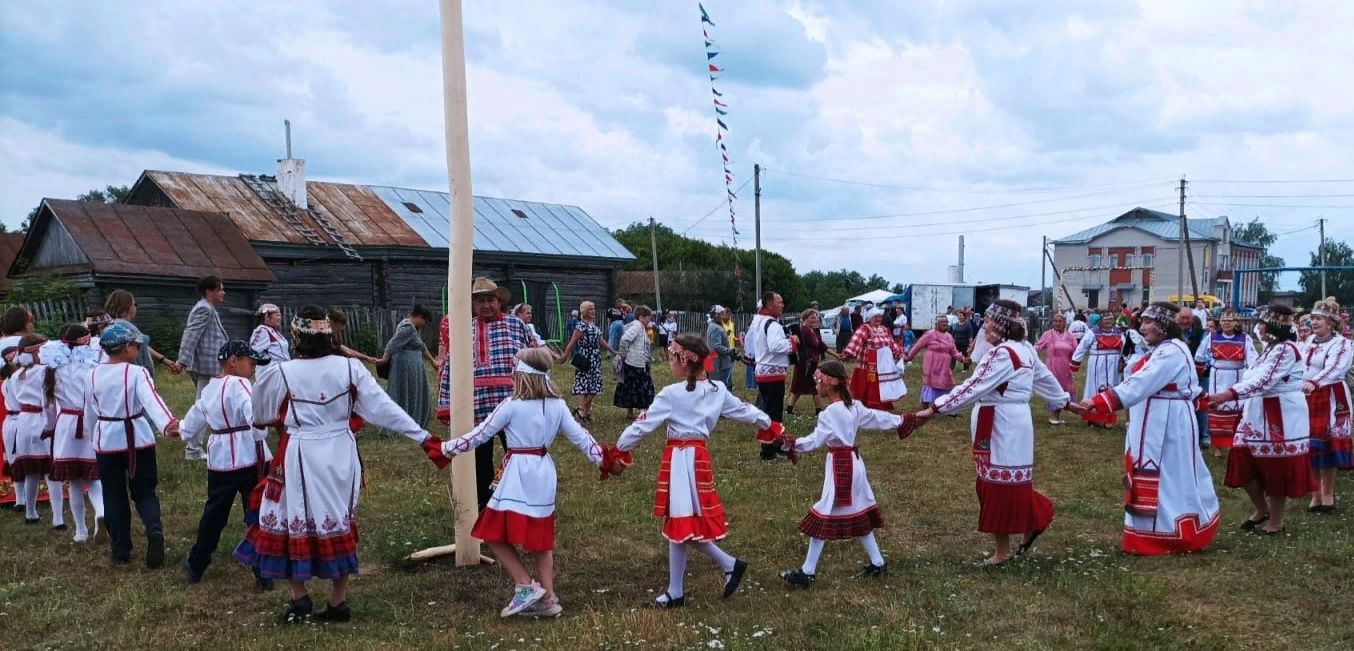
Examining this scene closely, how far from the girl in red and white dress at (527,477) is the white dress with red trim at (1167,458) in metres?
3.92

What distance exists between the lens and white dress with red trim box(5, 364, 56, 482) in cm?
859

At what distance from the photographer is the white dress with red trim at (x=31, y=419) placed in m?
8.59

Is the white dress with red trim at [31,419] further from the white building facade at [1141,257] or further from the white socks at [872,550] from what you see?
the white building facade at [1141,257]

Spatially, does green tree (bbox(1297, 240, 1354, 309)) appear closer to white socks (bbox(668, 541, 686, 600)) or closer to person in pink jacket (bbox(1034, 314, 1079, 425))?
person in pink jacket (bbox(1034, 314, 1079, 425))

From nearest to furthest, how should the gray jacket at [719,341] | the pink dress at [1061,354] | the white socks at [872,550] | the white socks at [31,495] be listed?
the white socks at [872,550] → the white socks at [31,495] → the pink dress at [1061,354] → the gray jacket at [719,341]

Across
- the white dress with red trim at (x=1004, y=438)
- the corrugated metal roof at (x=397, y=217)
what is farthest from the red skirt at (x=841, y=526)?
the corrugated metal roof at (x=397, y=217)

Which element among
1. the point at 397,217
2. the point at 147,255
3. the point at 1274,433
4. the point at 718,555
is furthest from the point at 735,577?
the point at 397,217

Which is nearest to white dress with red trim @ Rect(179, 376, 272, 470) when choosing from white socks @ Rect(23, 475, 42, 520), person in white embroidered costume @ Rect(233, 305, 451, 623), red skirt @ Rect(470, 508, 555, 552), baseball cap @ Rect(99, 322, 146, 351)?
baseball cap @ Rect(99, 322, 146, 351)

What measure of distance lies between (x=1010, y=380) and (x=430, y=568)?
4.20m

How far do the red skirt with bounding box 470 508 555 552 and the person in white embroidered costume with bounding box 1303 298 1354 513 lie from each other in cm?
681

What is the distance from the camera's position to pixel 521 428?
604 cm

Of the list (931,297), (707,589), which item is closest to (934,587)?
(707,589)

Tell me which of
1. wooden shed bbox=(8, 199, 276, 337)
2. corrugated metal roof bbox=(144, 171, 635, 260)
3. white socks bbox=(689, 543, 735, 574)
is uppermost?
corrugated metal roof bbox=(144, 171, 635, 260)

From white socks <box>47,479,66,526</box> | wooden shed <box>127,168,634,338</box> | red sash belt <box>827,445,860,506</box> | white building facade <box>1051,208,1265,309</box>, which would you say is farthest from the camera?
white building facade <box>1051,208,1265,309</box>
